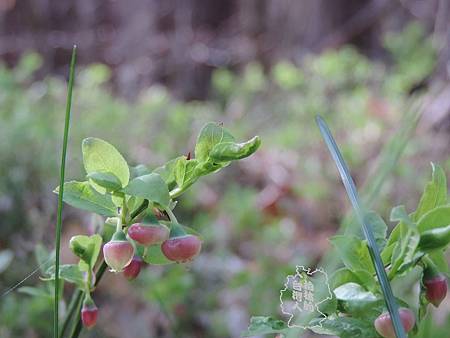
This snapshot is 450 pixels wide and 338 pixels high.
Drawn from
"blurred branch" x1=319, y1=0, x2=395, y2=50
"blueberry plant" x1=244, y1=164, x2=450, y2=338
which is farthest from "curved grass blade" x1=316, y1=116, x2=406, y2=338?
"blurred branch" x1=319, y1=0, x2=395, y2=50

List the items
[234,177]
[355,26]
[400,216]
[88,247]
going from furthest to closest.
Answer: [355,26], [234,177], [88,247], [400,216]

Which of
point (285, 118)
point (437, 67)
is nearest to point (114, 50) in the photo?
point (285, 118)

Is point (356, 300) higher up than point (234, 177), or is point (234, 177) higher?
point (356, 300)

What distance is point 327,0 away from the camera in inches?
219

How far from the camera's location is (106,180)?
0.45 meters

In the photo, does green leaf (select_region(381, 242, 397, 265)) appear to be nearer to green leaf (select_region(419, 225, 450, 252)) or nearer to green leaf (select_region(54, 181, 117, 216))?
green leaf (select_region(419, 225, 450, 252))

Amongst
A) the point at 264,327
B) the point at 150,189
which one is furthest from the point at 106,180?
the point at 264,327

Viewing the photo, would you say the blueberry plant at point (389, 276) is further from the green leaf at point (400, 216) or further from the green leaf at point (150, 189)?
the green leaf at point (150, 189)

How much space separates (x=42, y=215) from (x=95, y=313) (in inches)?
46.0

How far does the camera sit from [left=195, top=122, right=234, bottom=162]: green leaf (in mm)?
464

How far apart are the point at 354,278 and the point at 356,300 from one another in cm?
2

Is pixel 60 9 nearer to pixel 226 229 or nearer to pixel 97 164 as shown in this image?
pixel 226 229

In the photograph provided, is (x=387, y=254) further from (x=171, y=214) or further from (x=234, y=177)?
(x=234, y=177)

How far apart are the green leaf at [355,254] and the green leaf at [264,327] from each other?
62 millimetres
